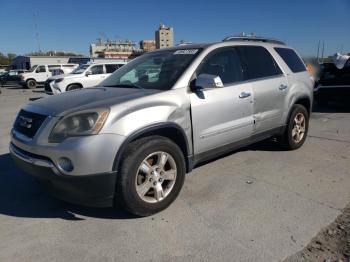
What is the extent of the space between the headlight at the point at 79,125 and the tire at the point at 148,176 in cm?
38

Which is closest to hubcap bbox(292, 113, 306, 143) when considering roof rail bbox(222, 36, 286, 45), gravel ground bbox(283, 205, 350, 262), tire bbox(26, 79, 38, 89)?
roof rail bbox(222, 36, 286, 45)

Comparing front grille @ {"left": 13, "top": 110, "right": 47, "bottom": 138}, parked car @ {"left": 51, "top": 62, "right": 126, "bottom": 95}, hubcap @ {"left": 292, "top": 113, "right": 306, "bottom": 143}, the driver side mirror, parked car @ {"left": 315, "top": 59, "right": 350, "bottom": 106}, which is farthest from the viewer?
parked car @ {"left": 51, "top": 62, "right": 126, "bottom": 95}

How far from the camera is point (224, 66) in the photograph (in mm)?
4312

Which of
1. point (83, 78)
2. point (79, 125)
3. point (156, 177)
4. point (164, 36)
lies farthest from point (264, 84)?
point (164, 36)

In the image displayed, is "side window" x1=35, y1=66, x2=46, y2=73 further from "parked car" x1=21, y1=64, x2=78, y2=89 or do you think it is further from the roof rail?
the roof rail

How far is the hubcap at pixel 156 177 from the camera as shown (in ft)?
11.0

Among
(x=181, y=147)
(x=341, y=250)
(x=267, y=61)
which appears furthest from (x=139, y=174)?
(x=267, y=61)

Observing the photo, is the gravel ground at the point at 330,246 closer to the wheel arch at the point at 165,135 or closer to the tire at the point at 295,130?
the wheel arch at the point at 165,135

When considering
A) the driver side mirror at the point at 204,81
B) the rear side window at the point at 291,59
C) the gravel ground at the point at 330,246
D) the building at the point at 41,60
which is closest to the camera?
the gravel ground at the point at 330,246

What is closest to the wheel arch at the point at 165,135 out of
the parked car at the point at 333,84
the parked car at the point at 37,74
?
the parked car at the point at 333,84

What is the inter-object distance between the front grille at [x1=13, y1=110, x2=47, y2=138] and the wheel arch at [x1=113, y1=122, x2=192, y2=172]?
Answer: 836mm

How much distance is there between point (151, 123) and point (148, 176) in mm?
540

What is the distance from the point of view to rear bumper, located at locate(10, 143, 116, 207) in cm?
303

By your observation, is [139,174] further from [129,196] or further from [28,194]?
[28,194]
